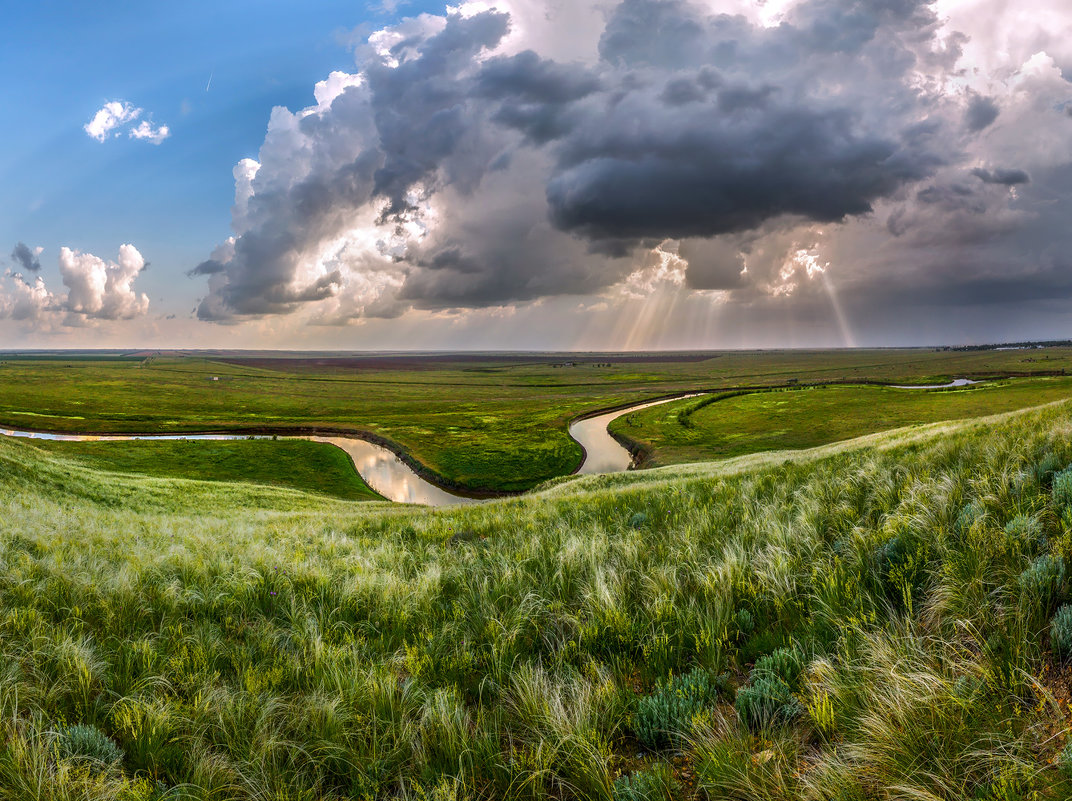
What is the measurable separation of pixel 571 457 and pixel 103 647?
57050 millimetres

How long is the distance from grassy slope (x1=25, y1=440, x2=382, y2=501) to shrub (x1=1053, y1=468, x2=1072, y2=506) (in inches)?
1882

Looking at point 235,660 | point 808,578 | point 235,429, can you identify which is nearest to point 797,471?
point 808,578

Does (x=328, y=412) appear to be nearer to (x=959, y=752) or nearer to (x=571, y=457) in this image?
(x=571, y=457)

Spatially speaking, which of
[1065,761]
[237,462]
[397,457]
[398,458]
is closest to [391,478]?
[398,458]

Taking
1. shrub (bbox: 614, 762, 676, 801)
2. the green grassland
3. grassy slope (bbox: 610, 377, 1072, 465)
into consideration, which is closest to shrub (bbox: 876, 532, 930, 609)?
shrub (bbox: 614, 762, 676, 801)

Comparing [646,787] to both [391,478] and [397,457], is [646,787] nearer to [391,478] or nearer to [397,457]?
[391,478]

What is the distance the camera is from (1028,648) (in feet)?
8.86

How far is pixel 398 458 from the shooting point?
2584 inches

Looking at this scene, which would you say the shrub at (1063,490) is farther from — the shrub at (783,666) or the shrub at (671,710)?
the shrub at (671,710)

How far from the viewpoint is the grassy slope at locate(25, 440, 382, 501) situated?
4966cm

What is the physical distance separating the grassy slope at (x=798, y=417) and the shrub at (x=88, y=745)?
5195cm

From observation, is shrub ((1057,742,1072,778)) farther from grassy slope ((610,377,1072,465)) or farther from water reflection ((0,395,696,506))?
grassy slope ((610,377,1072,465))

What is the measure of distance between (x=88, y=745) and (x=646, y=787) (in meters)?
3.20

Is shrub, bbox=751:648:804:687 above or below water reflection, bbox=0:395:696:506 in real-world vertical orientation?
above
